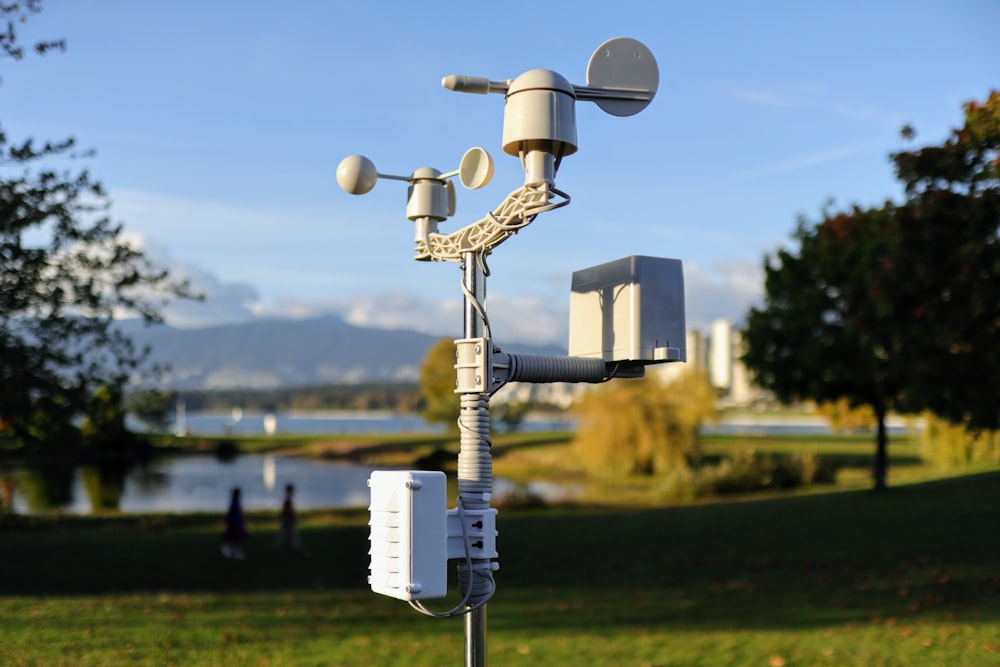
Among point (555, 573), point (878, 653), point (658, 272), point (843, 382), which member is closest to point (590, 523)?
point (555, 573)

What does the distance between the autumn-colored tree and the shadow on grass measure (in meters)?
9.73

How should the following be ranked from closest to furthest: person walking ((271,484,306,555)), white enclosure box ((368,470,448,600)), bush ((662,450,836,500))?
1. white enclosure box ((368,470,448,600))
2. person walking ((271,484,306,555))
3. bush ((662,450,836,500))

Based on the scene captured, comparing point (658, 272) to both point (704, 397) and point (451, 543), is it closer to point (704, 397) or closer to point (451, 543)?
point (451, 543)

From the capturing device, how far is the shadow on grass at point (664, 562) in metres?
11.4

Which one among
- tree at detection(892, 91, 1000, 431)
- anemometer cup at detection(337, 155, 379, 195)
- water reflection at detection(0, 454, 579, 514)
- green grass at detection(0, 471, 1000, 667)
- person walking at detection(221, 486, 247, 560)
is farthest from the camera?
water reflection at detection(0, 454, 579, 514)

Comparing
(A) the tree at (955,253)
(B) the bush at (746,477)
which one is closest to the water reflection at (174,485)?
(B) the bush at (746,477)

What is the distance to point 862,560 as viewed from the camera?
14.7 m

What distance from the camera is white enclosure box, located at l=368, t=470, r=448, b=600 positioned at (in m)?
3.38

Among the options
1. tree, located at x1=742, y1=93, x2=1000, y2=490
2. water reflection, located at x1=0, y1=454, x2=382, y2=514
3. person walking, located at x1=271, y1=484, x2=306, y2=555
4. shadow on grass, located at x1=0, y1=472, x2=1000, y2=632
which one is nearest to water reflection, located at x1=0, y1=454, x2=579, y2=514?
water reflection, located at x1=0, y1=454, x2=382, y2=514

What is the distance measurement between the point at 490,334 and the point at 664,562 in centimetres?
1300

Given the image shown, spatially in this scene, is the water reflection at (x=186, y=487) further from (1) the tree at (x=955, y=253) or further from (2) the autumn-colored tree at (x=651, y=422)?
(1) the tree at (x=955, y=253)

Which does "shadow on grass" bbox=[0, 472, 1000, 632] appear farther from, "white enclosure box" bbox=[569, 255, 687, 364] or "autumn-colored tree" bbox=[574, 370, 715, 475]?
"autumn-colored tree" bbox=[574, 370, 715, 475]

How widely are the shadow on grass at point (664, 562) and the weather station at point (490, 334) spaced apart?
7.23 m

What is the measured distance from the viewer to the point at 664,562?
15.7m
